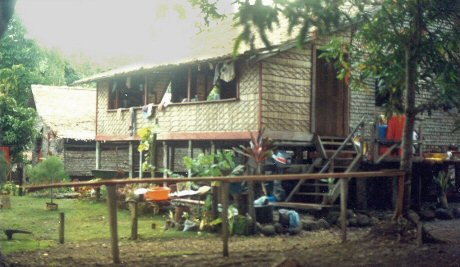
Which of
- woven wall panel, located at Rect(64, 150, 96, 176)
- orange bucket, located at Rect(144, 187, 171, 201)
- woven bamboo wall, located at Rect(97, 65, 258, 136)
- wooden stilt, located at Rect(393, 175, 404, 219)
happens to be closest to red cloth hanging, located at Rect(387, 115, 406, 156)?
woven bamboo wall, located at Rect(97, 65, 258, 136)

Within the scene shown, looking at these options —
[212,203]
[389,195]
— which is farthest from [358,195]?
[212,203]

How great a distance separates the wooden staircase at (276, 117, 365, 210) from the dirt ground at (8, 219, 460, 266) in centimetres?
335

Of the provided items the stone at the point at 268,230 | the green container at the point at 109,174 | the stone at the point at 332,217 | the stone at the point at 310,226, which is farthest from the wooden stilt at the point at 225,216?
the green container at the point at 109,174

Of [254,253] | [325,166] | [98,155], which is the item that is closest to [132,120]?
[98,155]

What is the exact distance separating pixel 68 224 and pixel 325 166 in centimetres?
646

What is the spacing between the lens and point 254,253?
25.2 feet

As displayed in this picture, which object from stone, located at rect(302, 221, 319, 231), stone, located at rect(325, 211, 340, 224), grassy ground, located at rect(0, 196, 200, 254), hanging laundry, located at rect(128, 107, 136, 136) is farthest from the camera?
hanging laundry, located at rect(128, 107, 136, 136)

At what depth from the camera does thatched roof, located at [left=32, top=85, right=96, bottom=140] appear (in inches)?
1024

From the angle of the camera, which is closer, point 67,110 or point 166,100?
point 166,100

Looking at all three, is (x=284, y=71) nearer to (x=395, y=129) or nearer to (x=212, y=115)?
(x=212, y=115)

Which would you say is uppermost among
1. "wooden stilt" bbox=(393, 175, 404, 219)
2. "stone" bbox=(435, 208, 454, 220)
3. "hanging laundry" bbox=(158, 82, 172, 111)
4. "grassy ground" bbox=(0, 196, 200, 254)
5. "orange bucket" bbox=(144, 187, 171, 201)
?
"hanging laundry" bbox=(158, 82, 172, 111)

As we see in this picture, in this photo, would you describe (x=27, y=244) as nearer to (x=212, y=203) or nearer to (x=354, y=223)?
(x=212, y=203)

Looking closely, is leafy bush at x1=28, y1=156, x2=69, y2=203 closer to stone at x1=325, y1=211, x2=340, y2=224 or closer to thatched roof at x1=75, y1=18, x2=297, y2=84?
thatched roof at x1=75, y1=18, x2=297, y2=84

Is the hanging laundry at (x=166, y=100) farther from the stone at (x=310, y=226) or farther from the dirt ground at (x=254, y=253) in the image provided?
the dirt ground at (x=254, y=253)
